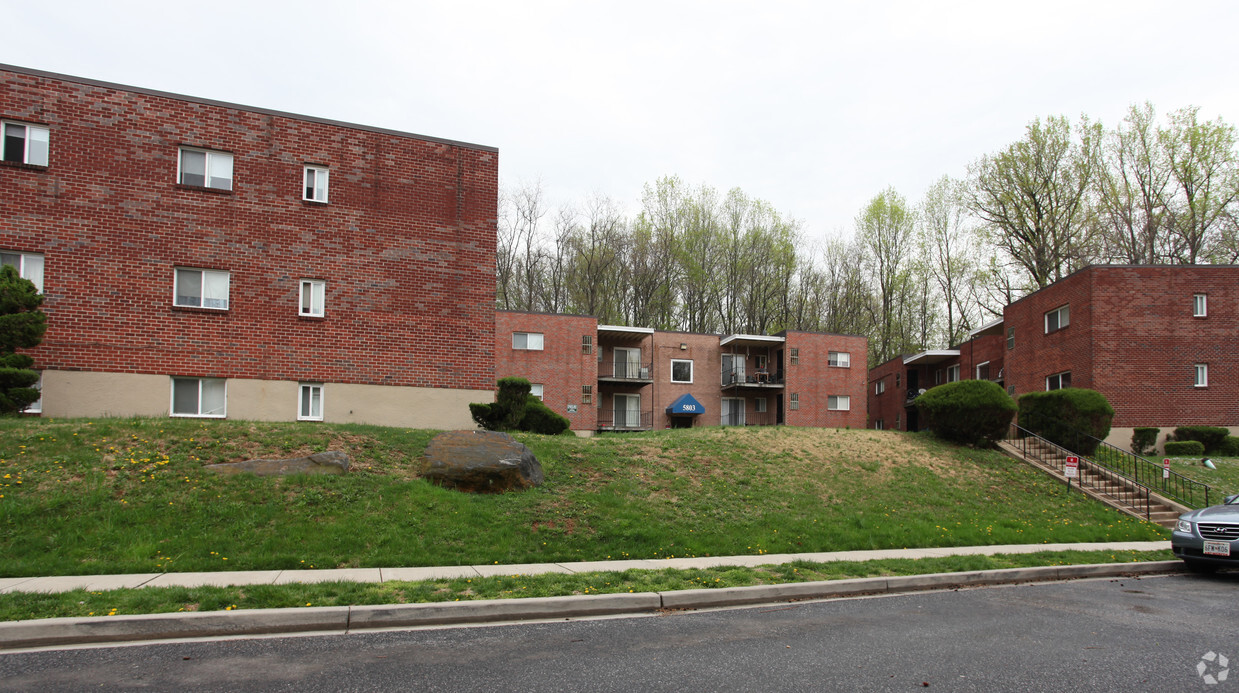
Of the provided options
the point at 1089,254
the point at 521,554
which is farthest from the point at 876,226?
the point at 521,554

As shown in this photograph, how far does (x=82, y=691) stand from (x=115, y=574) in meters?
3.98

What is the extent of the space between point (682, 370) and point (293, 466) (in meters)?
32.8

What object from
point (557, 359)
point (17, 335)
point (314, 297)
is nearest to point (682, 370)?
point (557, 359)

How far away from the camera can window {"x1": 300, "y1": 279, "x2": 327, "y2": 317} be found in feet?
58.4

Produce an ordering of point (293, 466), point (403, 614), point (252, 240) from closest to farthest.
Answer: point (403, 614)
point (293, 466)
point (252, 240)

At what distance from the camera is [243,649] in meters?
6.22

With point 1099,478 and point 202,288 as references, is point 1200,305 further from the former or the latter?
point 202,288

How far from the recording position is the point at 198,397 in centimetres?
1688

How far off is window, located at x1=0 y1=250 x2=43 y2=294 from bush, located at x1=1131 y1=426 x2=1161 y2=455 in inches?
1234

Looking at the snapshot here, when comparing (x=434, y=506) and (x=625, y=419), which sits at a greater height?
(x=434, y=506)

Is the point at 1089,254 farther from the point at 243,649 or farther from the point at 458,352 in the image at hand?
the point at 243,649

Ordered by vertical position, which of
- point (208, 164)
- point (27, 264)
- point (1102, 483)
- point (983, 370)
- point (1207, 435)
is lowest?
point (1102, 483)

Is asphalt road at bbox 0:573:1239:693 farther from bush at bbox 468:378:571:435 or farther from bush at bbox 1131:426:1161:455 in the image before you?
bush at bbox 1131:426:1161:455

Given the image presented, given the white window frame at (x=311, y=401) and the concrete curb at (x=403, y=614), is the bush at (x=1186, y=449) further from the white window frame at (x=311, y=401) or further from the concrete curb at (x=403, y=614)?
the white window frame at (x=311, y=401)
